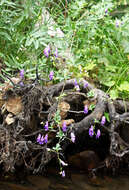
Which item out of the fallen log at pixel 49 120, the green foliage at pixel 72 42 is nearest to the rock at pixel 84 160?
the fallen log at pixel 49 120

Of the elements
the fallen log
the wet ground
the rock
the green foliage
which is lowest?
the wet ground

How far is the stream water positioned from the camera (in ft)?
7.97

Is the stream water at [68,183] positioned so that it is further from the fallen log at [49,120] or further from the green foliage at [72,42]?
the green foliage at [72,42]

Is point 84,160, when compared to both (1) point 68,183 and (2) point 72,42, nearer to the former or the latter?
(1) point 68,183

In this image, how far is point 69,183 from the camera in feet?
8.49

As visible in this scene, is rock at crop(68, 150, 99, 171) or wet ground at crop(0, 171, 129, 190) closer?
wet ground at crop(0, 171, 129, 190)

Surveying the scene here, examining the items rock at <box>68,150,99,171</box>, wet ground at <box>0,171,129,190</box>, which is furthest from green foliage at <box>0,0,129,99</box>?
wet ground at <box>0,171,129,190</box>

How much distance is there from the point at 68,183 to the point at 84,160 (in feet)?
1.47

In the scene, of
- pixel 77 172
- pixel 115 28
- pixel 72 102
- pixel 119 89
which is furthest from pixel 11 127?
pixel 115 28

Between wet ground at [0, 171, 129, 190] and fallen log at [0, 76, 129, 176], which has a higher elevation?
fallen log at [0, 76, 129, 176]

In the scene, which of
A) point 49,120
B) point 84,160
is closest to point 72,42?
point 49,120

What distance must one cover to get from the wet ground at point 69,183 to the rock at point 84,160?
180 millimetres

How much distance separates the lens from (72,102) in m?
2.81

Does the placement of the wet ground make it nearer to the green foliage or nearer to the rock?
the rock
